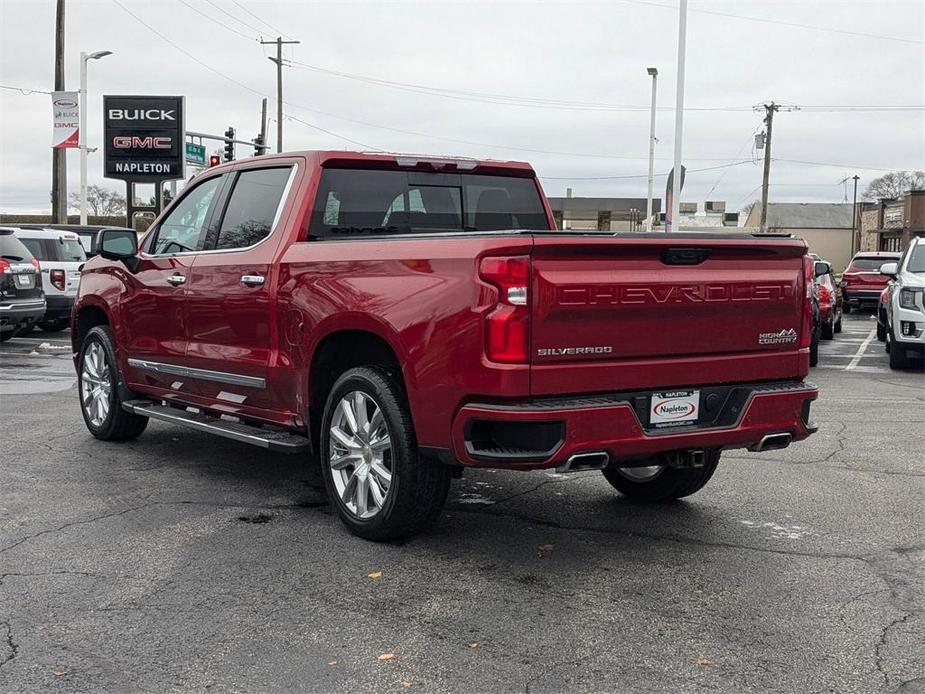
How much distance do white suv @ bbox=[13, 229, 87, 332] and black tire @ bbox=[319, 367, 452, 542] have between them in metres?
14.5

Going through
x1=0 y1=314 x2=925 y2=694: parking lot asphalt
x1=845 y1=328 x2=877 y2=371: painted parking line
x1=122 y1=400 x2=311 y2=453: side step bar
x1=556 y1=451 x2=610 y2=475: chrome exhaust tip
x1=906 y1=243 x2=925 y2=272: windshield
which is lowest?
x1=845 y1=328 x2=877 y2=371: painted parking line

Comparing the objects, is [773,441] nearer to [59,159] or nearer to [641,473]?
[641,473]

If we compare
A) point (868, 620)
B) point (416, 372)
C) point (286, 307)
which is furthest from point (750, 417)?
point (286, 307)

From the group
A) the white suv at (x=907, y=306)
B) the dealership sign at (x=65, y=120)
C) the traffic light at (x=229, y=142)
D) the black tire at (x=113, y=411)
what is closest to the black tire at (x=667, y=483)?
the black tire at (x=113, y=411)

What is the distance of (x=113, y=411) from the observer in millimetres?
7785

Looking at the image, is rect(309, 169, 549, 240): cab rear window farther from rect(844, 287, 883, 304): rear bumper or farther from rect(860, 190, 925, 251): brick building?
rect(860, 190, 925, 251): brick building

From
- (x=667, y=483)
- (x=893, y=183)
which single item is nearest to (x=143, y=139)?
(x=667, y=483)

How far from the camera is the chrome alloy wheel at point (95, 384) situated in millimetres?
7906

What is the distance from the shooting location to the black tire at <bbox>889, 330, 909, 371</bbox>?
568 inches

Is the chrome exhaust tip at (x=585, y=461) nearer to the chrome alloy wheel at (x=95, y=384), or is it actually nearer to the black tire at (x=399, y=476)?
the black tire at (x=399, y=476)

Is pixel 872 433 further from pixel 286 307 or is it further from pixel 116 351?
pixel 116 351

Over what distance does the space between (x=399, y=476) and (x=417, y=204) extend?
2.02 m

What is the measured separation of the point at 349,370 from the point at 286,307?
2.02ft

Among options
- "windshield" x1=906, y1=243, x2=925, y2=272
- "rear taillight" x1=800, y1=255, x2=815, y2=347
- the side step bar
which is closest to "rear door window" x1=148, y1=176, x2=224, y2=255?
the side step bar
